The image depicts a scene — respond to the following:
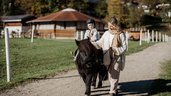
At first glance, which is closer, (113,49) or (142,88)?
(113,49)

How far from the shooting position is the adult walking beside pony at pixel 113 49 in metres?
9.02

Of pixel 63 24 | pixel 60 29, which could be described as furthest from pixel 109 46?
pixel 60 29

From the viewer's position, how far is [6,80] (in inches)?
463

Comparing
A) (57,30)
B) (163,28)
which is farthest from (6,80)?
(163,28)

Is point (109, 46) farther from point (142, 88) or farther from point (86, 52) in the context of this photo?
point (142, 88)

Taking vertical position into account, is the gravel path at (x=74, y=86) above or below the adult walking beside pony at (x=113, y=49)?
below

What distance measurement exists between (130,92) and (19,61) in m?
8.46

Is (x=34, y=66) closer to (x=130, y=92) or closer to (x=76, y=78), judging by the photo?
(x=76, y=78)

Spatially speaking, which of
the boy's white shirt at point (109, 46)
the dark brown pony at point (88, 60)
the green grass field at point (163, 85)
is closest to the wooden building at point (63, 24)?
the green grass field at point (163, 85)

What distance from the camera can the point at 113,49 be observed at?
9055 mm

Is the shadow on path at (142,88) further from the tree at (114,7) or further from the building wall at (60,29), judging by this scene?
the tree at (114,7)

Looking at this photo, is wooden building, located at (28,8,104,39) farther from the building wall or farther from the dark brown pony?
the dark brown pony

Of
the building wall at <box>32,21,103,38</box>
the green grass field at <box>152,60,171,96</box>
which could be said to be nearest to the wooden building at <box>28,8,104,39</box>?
the building wall at <box>32,21,103,38</box>

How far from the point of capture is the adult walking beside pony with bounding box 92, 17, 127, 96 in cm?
902
